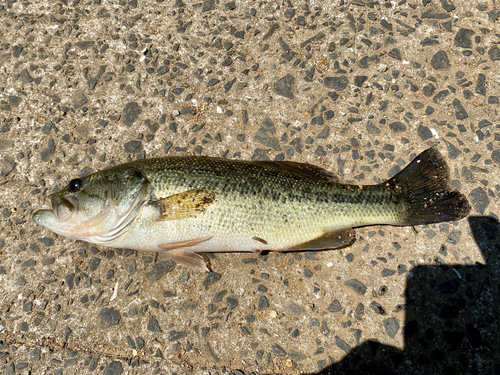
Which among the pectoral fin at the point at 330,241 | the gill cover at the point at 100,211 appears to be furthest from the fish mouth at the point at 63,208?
the pectoral fin at the point at 330,241

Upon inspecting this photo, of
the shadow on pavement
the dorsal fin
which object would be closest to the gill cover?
the dorsal fin

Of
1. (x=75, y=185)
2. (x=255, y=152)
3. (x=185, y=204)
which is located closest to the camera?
(x=185, y=204)

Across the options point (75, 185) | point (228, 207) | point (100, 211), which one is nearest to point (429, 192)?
point (228, 207)

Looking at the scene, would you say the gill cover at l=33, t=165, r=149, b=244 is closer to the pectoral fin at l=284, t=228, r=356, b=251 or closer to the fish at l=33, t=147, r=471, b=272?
the fish at l=33, t=147, r=471, b=272

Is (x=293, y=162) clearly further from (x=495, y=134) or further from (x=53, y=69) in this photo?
(x=53, y=69)

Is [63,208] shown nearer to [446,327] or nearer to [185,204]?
[185,204]

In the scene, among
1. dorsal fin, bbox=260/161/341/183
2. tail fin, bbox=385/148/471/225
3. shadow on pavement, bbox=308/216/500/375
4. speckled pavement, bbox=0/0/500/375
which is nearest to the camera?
shadow on pavement, bbox=308/216/500/375

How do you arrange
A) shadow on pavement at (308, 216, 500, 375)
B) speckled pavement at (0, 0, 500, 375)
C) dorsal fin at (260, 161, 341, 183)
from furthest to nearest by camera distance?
dorsal fin at (260, 161, 341, 183), speckled pavement at (0, 0, 500, 375), shadow on pavement at (308, 216, 500, 375)

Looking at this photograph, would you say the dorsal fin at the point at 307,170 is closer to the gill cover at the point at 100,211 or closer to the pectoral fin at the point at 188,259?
the pectoral fin at the point at 188,259

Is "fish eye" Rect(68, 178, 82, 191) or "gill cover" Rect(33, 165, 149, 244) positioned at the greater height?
"fish eye" Rect(68, 178, 82, 191)
